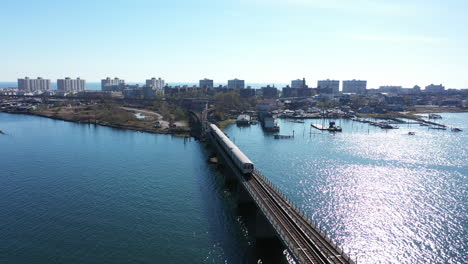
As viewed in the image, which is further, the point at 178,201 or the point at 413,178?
the point at 413,178

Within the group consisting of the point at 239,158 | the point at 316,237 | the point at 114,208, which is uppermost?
the point at 239,158

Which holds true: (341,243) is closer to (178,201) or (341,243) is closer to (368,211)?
(368,211)

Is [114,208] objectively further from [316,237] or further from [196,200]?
[316,237]

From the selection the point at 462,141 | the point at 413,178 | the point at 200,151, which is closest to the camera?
the point at 413,178

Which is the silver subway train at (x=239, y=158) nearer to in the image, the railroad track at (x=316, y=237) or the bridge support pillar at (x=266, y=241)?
the railroad track at (x=316, y=237)

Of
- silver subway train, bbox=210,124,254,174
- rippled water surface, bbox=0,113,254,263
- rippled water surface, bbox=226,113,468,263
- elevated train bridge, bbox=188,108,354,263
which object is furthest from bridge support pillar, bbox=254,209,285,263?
silver subway train, bbox=210,124,254,174

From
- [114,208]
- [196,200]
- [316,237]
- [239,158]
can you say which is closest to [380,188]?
[239,158]

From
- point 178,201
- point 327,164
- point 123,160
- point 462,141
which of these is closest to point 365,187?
point 327,164
